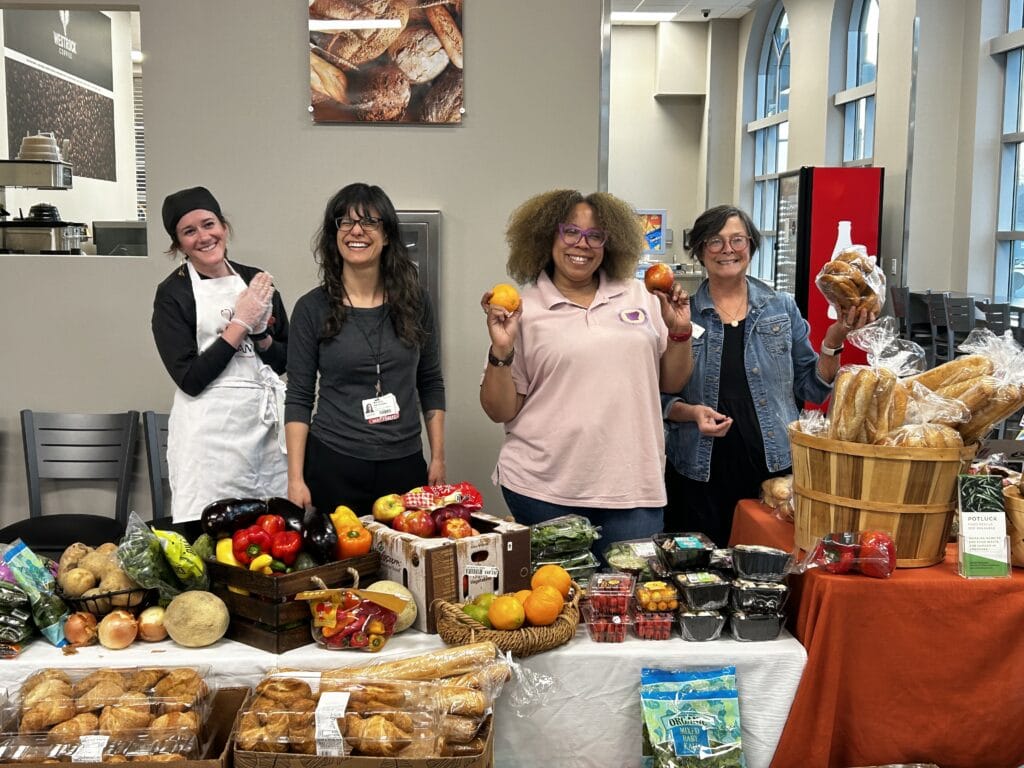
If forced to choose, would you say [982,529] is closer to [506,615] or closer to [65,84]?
[506,615]

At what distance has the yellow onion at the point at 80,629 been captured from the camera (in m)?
1.90

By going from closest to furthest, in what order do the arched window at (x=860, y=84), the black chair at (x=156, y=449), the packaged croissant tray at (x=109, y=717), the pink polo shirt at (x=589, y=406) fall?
the packaged croissant tray at (x=109, y=717) → the pink polo shirt at (x=589, y=406) → the black chair at (x=156, y=449) → the arched window at (x=860, y=84)

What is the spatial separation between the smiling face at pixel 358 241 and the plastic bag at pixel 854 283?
1.13 m

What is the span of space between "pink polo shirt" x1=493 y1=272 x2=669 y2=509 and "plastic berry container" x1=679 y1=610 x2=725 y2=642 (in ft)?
1.97

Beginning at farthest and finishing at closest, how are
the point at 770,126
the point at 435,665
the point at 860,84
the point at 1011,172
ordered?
the point at 770,126 < the point at 860,84 < the point at 1011,172 < the point at 435,665

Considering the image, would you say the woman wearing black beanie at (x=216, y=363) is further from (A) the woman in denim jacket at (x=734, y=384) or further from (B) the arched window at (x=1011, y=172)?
(B) the arched window at (x=1011, y=172)

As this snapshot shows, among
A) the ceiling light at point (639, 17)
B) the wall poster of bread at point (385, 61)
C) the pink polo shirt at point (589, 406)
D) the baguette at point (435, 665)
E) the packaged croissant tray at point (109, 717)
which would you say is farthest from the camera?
the ceiling light at point (639, 17)

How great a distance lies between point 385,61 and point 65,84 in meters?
6.01

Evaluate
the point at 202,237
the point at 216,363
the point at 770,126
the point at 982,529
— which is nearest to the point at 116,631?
the point at 216,363

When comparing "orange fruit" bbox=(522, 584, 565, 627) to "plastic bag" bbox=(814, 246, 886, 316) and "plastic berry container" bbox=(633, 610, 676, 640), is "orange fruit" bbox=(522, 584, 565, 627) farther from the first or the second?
"plastic bag" bbox=(814, 246, 886, 316)

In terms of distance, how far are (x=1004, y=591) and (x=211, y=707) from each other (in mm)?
1493

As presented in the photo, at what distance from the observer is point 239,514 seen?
2004 mm

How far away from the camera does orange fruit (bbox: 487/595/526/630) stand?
1868mm

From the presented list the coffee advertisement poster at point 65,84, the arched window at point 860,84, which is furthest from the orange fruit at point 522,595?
the arched window at point 860,84
